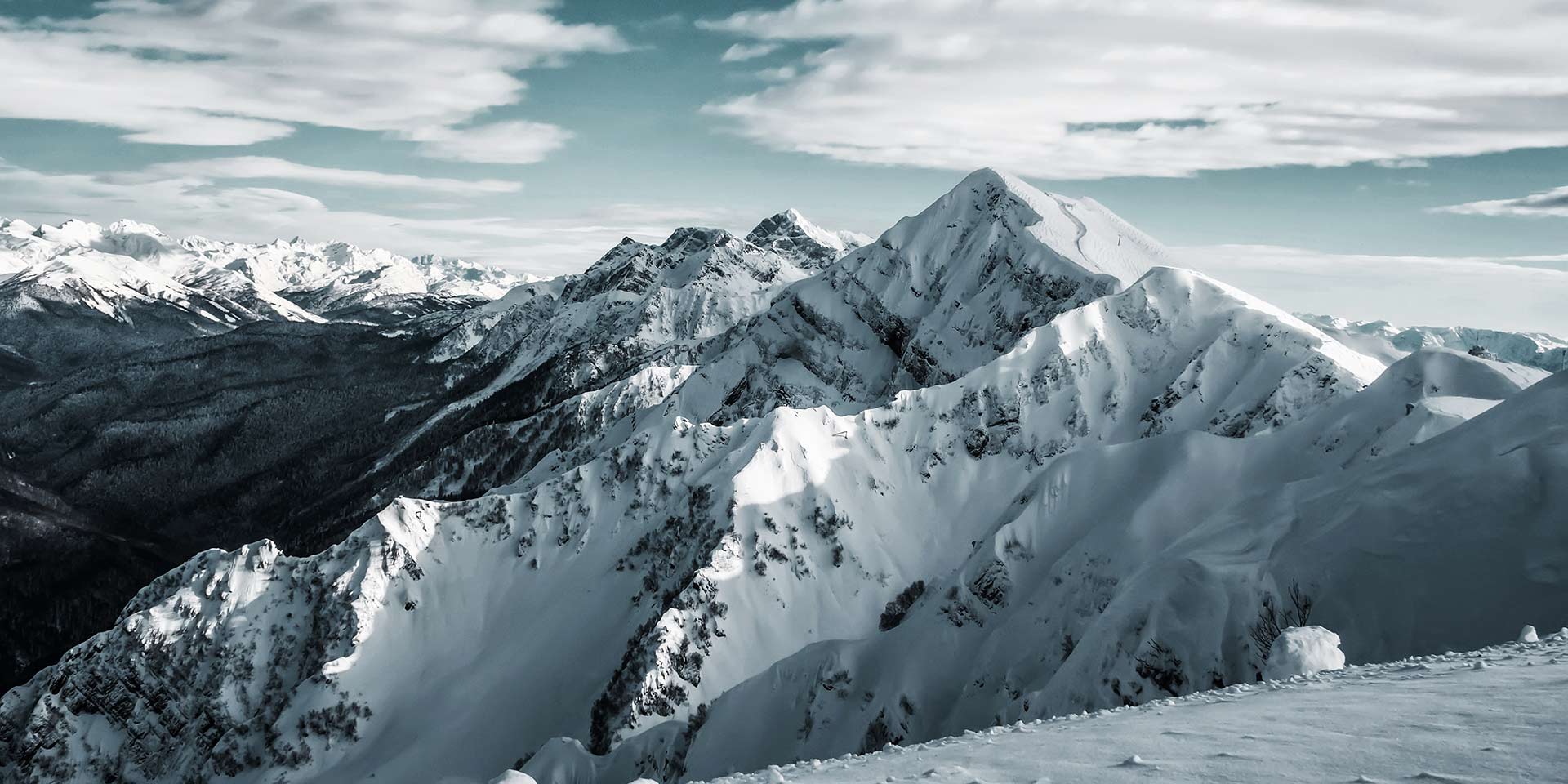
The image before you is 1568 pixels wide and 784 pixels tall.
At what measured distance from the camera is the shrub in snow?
28609mm

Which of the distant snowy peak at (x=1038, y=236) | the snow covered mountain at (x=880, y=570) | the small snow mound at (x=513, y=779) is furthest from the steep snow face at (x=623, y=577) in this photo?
the small snow mound at (x=513, y=779)

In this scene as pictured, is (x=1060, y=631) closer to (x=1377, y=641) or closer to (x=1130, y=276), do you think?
(x=1377, y=641)

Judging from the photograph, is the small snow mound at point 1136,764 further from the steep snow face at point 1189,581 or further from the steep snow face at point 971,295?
the steep snow face at point 971,295

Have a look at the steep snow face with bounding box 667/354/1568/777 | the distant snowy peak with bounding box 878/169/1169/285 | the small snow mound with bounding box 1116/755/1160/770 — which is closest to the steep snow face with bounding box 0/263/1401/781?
the steep snow face with bounding box 667/354/1568/777

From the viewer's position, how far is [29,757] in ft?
394

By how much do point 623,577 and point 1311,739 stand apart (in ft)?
391

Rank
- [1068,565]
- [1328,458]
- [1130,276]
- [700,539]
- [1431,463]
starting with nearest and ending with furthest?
[1431,463] → [1068,565] → [1328,458] → [700,539] → [1130,276]

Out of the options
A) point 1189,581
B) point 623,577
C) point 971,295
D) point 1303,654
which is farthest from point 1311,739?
point 971,295

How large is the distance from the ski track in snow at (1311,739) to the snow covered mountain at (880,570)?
2165cm

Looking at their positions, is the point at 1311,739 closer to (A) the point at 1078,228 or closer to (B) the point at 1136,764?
(B) the point at 1136,764

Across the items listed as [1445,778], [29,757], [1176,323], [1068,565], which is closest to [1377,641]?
[1445,778]

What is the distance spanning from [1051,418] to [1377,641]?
332 feet

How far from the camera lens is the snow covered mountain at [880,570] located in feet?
167

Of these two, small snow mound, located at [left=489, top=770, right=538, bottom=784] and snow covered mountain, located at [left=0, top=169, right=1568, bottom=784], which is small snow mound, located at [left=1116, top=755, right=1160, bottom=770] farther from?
snow covered mountain, located at [left=0, top=169, right=1568, bottom=784]
